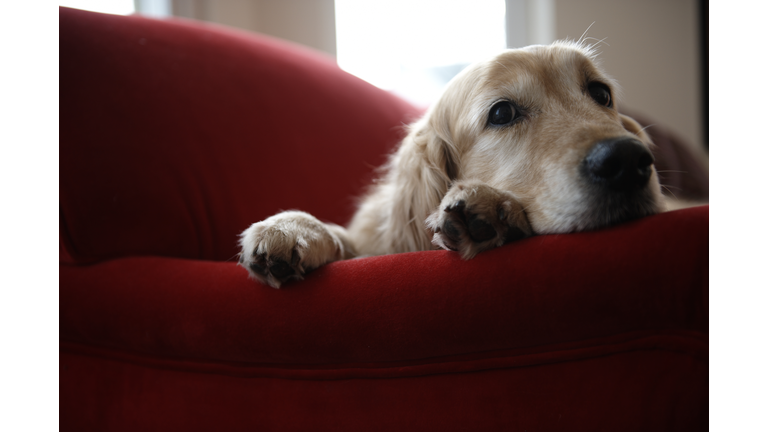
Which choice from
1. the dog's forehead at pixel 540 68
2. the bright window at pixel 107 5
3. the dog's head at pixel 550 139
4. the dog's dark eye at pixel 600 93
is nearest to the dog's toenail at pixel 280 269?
the dog's head at pixel 550 139

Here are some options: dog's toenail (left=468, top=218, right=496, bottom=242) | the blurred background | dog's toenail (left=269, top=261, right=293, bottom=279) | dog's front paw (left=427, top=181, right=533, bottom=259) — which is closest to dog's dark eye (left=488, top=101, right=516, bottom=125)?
dog's front paw (left=427, top=181, right=533, bottom=259)

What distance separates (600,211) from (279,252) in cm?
79

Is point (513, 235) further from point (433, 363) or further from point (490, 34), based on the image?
point (490, 34)

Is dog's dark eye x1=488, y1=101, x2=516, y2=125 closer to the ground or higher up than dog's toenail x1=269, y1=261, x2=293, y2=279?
higher up

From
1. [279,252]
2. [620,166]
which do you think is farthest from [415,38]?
[279,252]

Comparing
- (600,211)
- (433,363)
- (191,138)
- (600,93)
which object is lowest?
(433,363)

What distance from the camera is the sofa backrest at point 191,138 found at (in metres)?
1.45

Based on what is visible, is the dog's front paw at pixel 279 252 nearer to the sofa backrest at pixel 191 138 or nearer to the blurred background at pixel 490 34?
the sofa backrest at pixel 191 138

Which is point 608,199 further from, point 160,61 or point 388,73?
point 388,73

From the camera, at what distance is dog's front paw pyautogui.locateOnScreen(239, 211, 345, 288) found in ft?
3.70

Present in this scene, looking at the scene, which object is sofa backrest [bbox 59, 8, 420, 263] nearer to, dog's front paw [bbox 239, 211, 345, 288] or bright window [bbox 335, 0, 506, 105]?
dog's front paw [bbox 239, 211, 345, 288]

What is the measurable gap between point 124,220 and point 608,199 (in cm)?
147

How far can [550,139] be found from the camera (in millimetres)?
1288

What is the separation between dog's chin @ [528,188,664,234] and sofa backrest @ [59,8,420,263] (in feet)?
4.07
